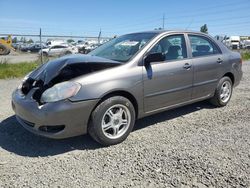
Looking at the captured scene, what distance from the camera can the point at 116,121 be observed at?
356 centimetres

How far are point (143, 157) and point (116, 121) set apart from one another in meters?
0.65

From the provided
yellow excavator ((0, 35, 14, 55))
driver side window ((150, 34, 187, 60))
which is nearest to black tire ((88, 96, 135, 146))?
driver side window ((150, 34, 187, 60))

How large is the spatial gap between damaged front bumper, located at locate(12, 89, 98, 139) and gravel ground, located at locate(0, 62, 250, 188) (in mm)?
312

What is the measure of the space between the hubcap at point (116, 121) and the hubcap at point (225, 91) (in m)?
2.49

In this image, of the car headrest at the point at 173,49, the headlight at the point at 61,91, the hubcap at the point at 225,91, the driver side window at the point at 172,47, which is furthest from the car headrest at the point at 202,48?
the headlight at the point at 61,91

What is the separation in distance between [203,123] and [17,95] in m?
3.01

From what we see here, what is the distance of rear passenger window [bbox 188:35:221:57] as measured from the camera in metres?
4.60

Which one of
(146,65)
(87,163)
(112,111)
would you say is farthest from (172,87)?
(87,163)

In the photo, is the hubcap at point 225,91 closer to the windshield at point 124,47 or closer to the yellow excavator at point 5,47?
the windshield at point 124,47

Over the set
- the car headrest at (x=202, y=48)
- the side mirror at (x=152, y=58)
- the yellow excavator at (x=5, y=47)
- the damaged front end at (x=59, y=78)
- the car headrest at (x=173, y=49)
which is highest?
the yellow excavator at (x=5, y=47)

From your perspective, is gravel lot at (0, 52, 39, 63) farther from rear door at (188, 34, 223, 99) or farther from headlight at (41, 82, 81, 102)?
headlight at (41, 82, 81, 102)

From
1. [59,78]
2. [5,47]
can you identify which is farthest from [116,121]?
[5,47]

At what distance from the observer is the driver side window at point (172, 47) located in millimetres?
4129

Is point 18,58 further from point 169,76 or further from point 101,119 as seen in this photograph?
point 101,119
